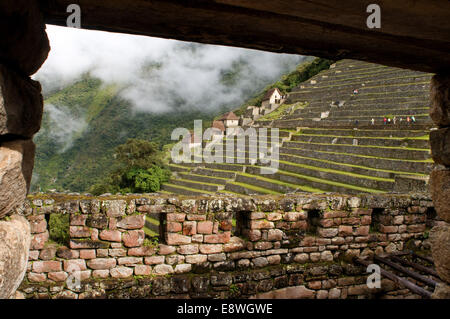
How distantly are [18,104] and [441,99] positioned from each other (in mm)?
2801

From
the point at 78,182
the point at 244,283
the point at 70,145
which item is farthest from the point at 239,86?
the point at 244,283

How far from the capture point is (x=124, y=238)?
12.0 ft

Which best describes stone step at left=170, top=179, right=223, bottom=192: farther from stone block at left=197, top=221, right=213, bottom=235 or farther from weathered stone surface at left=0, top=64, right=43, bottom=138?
weathered stone surface at left=0, top=64, right=43, bottom=138

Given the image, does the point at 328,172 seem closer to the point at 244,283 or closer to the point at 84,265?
the point at 244,283

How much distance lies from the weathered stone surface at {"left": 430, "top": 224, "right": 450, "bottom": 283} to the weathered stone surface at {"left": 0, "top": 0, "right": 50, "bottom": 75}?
283 cm

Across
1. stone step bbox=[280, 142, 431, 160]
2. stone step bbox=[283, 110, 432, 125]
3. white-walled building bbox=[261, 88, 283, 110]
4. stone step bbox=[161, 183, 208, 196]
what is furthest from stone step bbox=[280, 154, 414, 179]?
white-walled building bbox=[261, 88, 283, 110]

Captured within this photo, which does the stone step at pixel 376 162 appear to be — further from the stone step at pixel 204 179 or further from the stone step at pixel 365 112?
the stone step at pixel 365 112

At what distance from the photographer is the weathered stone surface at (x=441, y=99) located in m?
2.26

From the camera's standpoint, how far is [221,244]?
4012mm

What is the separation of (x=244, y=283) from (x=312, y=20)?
3406 mm

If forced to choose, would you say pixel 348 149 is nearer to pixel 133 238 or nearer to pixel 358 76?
pixel 133 238

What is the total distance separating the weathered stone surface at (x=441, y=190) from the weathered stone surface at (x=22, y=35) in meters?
2.73

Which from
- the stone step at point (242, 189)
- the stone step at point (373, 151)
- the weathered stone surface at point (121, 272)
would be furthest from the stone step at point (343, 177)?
the weathered stone surface at point (121, 272)

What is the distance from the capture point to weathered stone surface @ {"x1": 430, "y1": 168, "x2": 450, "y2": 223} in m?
2.19
